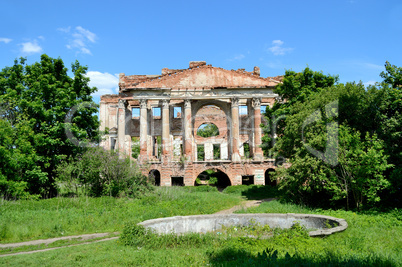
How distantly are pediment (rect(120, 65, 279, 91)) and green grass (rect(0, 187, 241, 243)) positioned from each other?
15.6m

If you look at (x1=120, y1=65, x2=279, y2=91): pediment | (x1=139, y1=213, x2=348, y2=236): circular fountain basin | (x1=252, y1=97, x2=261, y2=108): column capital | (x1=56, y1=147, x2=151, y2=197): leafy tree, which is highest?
(x1=120, y1=65, x2=279, y2=91): pediment

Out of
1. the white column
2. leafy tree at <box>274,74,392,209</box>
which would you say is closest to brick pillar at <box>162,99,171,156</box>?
the white column

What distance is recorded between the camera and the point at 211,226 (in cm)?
929

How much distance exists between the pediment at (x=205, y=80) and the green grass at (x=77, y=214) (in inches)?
615

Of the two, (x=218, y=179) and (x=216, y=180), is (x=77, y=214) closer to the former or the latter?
(x=216, y=180)

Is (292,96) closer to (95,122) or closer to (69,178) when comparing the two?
(95,122)

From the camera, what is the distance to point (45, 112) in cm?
1700

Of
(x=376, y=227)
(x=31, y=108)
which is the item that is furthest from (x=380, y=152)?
(x=31, y=108)

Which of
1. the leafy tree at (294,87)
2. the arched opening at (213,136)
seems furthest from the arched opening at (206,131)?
the leafy tree at (294,87)

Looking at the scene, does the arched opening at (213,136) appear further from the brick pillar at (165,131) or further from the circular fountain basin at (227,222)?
the circular fountain basin at (227,222)

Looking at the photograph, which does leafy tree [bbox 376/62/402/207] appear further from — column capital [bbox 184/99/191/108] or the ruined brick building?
column capital [bbox 184/99/191/108]

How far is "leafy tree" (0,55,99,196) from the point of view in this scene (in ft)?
53.8

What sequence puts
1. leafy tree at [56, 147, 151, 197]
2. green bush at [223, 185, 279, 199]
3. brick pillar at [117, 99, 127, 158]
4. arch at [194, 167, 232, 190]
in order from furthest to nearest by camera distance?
brick pillar at [117, 99, 127, 158], arch at [194, 167, 232, 190], green bush at [223, 185, 279, 199], leafy tree at [56, 147, 151, 197]

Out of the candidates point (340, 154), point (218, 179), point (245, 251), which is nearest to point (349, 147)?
point (340, 154)
